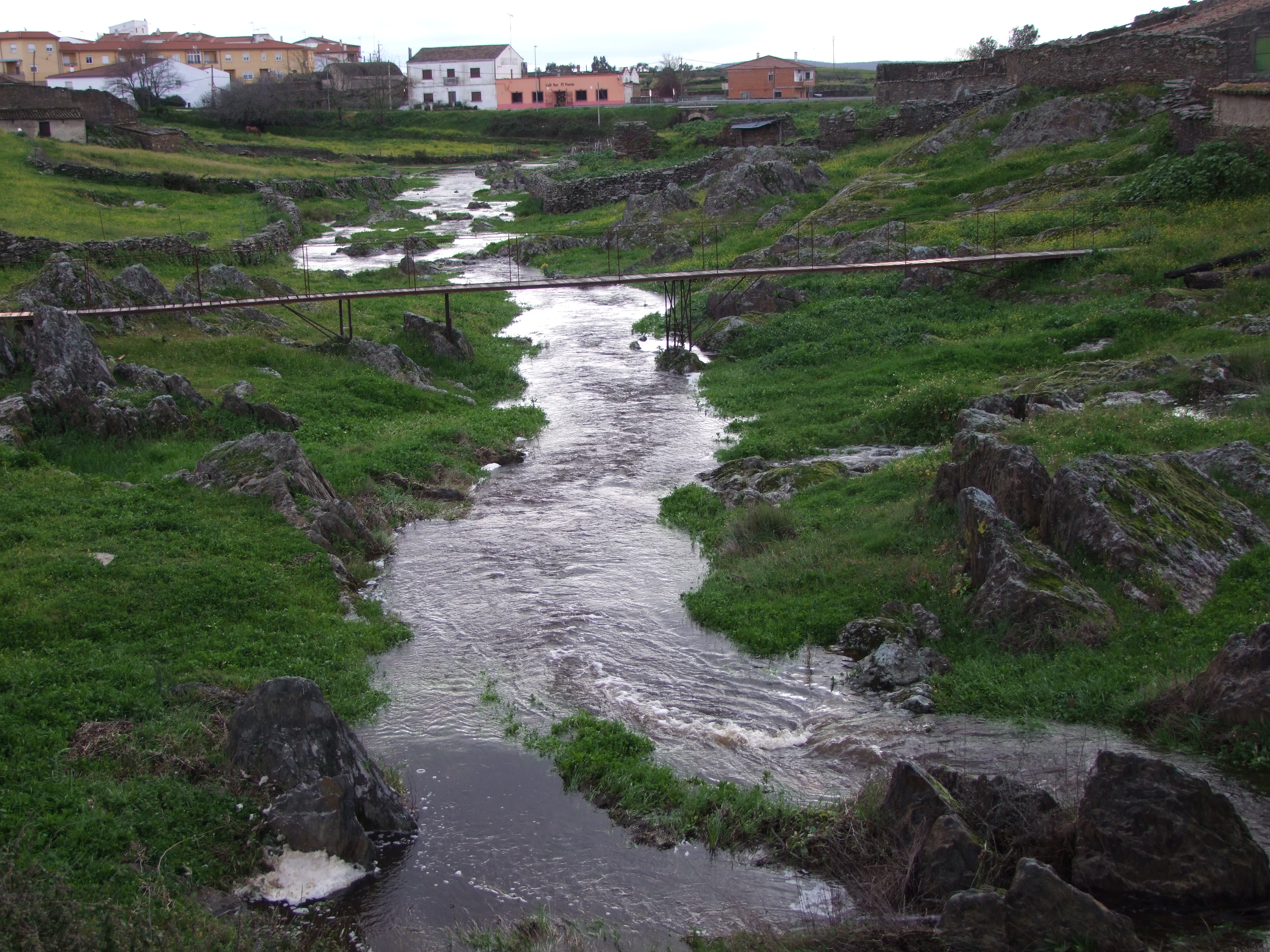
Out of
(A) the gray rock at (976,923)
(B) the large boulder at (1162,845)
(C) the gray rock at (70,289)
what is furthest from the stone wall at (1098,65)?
(A) the gray rock at (976,923)

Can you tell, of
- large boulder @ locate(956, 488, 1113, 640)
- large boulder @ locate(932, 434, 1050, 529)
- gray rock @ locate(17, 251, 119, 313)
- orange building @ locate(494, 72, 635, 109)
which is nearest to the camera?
large boulder @ locate(956, 488, 1113, 640)

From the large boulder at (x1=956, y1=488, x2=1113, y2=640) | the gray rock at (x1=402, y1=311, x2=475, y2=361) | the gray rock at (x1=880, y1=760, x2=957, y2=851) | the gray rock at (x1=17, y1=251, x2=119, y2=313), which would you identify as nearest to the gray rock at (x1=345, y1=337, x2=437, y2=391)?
the gray rock at (x1=402, y1=311, x2=475, y2=361)


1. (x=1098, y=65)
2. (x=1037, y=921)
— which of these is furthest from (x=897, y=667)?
(x=1098, y=65)

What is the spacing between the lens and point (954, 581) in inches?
574

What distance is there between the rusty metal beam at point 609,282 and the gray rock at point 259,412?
6.14m

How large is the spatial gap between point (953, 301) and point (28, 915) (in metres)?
27.7

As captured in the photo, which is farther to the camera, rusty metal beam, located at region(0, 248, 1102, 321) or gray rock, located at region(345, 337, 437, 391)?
gray rock, located at region(345, 337, 437, 391)

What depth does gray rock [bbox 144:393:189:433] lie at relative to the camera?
70.7 ft

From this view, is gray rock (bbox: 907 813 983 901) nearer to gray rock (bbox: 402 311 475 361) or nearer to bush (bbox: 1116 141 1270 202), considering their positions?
gray rock (bbox: 402 311 475 361)

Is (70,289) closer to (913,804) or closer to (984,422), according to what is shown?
(984,422)

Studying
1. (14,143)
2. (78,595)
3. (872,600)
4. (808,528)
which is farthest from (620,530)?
(14,143)

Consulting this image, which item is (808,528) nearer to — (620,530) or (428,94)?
(620,530)

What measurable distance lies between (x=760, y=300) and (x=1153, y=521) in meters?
21.4

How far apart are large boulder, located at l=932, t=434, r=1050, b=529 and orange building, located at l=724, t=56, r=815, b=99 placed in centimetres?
10781
